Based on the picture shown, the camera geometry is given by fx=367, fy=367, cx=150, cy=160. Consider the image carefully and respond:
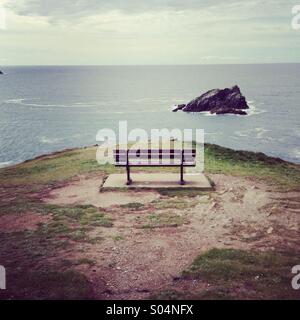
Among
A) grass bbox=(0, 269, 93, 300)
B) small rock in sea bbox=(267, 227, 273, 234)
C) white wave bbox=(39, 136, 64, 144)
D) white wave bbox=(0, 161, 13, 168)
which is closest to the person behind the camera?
grass bbox=(0, 269, 93, 300)

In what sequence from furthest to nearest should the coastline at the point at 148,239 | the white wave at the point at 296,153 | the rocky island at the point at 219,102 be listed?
the rocky island at the point at 219,102
the white wave at the point at 296,153
the coastline at the point at 148,239

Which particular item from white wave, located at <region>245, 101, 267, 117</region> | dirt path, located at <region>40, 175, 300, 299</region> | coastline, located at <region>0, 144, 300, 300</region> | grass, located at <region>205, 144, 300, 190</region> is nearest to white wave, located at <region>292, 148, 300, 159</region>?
grass, located at <region>205, 144, 300, 190</region>

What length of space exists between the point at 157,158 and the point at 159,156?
0.34 feet

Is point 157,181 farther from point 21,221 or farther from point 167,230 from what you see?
point 21,221

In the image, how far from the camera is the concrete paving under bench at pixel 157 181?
13.2 metres

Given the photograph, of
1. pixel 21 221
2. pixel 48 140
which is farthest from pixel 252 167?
pixel 48 140

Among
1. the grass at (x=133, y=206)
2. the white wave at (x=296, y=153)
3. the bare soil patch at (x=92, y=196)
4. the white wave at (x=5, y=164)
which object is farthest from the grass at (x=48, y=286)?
the white wave at (x=296, y=153)

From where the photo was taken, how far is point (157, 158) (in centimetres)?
1359

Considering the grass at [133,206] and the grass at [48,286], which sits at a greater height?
the grass at [133,206]

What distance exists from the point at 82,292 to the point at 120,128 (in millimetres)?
69681

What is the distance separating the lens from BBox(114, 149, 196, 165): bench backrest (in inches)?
530

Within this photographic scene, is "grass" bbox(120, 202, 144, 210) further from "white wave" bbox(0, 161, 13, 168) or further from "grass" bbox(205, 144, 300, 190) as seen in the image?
"white wave" bbox(0, 161, 13, 168)

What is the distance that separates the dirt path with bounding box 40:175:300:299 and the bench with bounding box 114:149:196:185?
4.12 ft

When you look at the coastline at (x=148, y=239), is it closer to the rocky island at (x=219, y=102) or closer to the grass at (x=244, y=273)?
the grass at (x=244, y=273)
